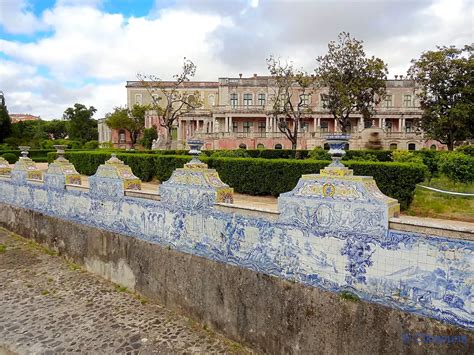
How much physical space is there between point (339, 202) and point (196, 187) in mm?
2383

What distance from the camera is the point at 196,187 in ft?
18.9

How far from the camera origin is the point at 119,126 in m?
51.0

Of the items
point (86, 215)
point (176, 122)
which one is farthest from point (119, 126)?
point (86, 215)

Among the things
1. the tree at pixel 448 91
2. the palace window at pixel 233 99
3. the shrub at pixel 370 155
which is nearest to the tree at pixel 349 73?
the tree at pixel 448 91

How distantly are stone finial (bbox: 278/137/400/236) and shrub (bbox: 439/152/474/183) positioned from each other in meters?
7.61

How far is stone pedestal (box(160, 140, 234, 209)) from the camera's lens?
5633 mm

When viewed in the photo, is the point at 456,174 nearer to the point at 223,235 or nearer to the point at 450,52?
the point at 223,235

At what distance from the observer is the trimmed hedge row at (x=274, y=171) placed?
8469mm

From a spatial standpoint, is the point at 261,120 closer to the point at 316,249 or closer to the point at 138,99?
the point at 138,99
